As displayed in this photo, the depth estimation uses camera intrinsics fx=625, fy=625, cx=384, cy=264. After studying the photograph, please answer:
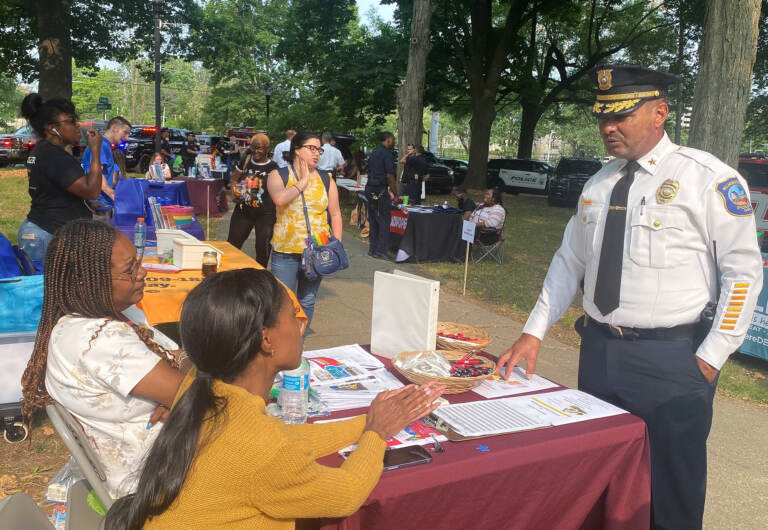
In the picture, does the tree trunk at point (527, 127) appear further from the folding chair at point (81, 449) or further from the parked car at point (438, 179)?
the folding chair at point (81, 449)

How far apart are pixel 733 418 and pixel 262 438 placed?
4.49 meters

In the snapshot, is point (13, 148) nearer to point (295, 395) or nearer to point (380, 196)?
point (380, 196)

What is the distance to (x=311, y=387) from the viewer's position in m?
2.46

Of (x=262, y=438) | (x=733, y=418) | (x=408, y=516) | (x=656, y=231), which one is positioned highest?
(x=656, y=231)

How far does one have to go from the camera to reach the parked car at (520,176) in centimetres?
2561

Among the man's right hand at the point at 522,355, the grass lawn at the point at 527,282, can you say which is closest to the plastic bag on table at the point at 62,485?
the man's right hand at the point at 522,355

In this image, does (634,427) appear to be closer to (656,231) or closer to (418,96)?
(656,231)

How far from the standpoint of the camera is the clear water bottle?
2.15 metres

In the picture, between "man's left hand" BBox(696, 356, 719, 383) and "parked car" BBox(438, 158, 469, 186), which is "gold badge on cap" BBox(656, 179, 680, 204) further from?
"parked car" BBox(438, 158, 469, 186)

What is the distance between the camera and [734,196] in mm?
2328

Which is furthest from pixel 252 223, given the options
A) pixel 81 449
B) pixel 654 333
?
pixel 654 333

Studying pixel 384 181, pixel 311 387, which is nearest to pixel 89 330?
pixel 311 387

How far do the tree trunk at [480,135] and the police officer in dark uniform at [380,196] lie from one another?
1177 cm

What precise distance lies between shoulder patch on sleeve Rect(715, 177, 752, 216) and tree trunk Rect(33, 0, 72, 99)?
16.4m
